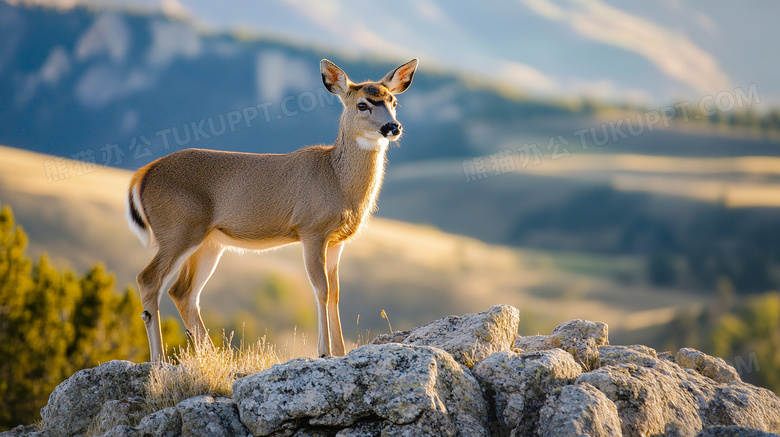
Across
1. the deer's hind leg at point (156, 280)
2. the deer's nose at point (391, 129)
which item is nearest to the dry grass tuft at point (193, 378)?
the deer's hind leg at point (156, 280)

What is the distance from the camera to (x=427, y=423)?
8039mm

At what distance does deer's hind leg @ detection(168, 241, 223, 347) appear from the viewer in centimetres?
1272

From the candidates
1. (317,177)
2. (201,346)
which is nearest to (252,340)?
(201,346)

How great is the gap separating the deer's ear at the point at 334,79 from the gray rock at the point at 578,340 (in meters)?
4.98

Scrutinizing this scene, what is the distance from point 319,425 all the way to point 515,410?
2211mm

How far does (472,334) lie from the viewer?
1027 cm

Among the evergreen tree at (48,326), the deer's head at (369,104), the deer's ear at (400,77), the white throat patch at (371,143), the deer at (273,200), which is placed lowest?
the evergreen tree at (48,326)

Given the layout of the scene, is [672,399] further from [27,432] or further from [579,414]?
[27,432]

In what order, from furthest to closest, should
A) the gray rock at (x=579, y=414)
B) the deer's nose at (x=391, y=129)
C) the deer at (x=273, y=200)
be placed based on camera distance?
the deer at (x=273, y=200) → the deer's nose at (x=391, y=129) → the gray rock at (x=579, y=414)

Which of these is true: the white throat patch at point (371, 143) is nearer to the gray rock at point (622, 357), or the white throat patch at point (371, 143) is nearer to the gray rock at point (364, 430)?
the gray rock at point (622, 357)

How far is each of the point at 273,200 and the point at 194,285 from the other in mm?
2133

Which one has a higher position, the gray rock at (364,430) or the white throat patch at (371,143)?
the white throat patch at (371,143)

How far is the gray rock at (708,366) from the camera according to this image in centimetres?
1167

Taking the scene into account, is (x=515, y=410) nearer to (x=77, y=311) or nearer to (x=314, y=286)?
(x=314, y=286)
